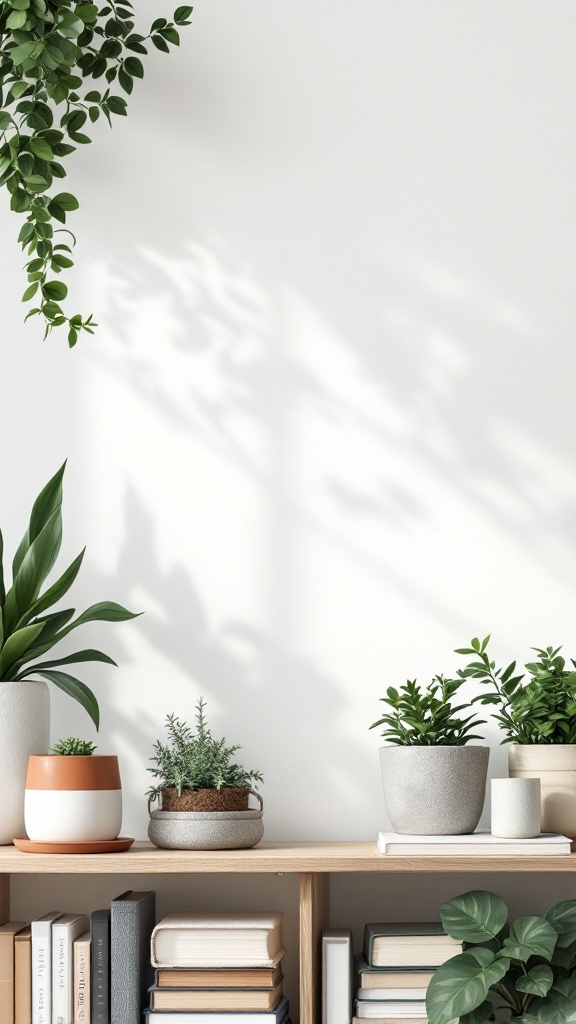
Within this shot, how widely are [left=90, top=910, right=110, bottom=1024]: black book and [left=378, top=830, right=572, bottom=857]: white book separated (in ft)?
1.55

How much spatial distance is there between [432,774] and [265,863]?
31 cm

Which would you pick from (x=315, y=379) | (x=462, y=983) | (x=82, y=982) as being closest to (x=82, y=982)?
(x=82, y=982)

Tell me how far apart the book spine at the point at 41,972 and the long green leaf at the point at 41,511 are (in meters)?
0.63

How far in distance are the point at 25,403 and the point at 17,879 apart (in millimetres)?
912

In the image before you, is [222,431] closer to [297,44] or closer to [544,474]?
[544,474]

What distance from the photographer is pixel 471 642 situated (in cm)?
199

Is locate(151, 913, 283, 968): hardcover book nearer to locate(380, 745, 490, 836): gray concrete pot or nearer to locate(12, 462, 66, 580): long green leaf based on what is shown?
locate(380, 745, 490, 836): gray concrete pot

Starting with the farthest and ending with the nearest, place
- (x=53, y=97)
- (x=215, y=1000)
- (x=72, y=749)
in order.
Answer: (x=53, y=97), (x=72, y=749), (x=215, y=1000)

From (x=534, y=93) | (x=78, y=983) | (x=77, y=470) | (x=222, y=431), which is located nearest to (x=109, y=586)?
(x=77, y=470)

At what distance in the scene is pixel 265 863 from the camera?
171 centimetres

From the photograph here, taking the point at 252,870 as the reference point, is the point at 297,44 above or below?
above

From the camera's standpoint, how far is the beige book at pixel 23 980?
1.78m

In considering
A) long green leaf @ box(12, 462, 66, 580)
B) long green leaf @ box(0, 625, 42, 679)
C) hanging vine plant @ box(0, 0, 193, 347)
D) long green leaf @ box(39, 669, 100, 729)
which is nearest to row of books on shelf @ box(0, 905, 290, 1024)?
long green leaf @ box(39, 669, 100, 729)

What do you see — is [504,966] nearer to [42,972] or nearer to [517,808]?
[517,808]
